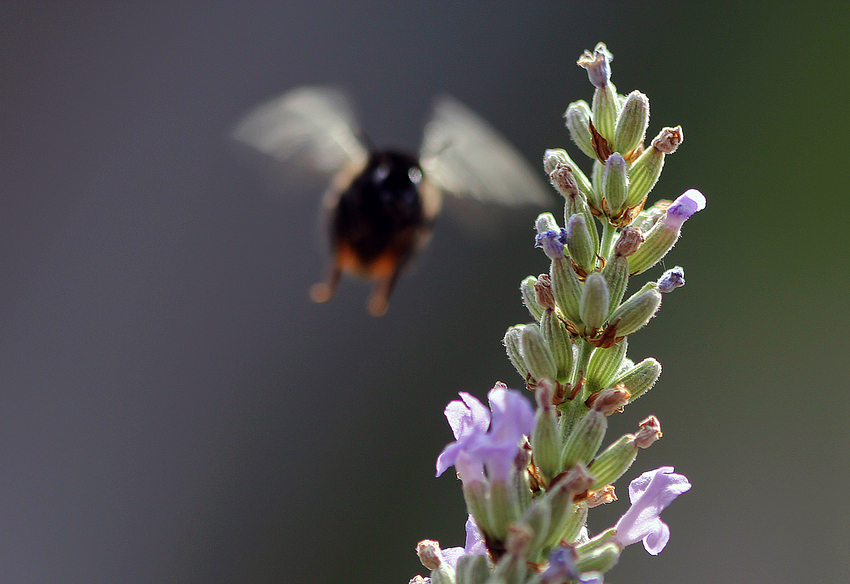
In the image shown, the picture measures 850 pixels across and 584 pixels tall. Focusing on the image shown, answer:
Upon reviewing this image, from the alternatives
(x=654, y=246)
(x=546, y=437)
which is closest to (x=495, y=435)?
(x=546, y=437)

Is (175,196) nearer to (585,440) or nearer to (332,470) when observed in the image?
(332,470)

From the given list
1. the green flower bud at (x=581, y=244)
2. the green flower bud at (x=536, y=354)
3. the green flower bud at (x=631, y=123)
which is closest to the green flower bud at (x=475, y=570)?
the green flower bud at (x=536, y=354)

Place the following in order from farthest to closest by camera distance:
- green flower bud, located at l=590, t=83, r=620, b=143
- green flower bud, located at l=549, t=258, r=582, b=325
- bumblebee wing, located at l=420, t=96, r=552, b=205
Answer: bumblebee wing, located at l=420, t=96, r=552, b=205 → green flower bud, located at l=590, t=83, r=620, b=143 → green flower bud, located at l=549, t=258, r=582, b=325

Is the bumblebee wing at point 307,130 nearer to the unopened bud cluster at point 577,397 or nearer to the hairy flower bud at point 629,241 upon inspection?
the unopened bud cluster at point 577,397

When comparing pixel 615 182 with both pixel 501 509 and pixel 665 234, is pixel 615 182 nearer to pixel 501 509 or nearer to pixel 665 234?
pixel 665 234

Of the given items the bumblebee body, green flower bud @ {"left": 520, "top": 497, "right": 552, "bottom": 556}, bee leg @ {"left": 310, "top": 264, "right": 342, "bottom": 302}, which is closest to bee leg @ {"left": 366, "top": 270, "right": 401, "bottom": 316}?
the bumblebee body

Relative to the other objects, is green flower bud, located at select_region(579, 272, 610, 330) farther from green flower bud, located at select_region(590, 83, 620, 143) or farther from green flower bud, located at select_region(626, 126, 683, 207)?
green flower bud, located at select_region(590, 83, 620, 143)
